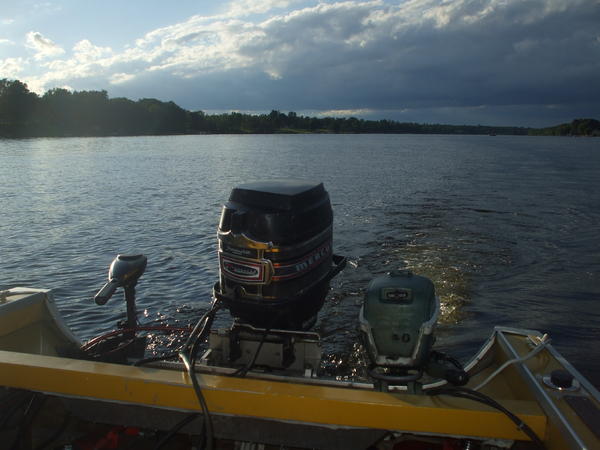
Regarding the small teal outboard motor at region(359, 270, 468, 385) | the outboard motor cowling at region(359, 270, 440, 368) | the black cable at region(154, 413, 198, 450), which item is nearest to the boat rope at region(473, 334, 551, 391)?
the small teal outboard motor at region(359, 270, 468, 385)

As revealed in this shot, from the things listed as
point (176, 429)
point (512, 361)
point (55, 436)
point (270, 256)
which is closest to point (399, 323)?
point (512, 361)

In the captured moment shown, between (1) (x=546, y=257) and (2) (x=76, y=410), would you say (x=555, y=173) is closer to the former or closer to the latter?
(1) (x=546, y=257)

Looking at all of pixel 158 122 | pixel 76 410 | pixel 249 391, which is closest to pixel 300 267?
pixel 249 391

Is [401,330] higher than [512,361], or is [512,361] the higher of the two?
[401,330]

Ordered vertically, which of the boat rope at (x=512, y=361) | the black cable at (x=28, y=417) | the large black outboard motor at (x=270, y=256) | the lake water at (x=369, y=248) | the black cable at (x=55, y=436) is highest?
the large black outboard motor at (x=270, y=256)

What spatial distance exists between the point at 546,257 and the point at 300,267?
7.12 metres

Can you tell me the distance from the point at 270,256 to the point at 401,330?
115cm

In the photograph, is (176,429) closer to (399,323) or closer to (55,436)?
(55,436)

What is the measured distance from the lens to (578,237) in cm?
1094

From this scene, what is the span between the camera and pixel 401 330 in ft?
9.24

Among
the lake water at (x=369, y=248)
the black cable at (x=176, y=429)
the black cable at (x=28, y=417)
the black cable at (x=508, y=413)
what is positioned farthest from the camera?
the lake water at (x=369, y=248)

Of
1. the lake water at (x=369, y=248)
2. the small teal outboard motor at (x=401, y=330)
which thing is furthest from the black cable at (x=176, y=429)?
the lake water at (x=369, y=248)

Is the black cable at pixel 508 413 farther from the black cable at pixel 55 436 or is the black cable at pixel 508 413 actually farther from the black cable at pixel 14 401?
the black cable at pixel 14 401

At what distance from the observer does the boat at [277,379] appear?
2.28 meters
